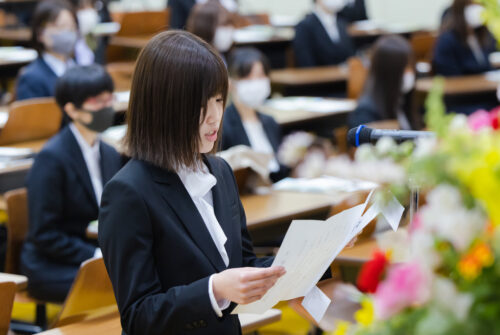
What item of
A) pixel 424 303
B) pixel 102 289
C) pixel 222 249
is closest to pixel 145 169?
pixel 222 249

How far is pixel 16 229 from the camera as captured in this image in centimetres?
315

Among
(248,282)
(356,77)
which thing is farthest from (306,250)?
(356,77)

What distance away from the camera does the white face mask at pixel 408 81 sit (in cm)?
481

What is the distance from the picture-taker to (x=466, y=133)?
0.78 meters

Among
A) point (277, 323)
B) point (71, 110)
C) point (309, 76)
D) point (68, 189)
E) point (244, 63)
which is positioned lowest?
point (277, 323)

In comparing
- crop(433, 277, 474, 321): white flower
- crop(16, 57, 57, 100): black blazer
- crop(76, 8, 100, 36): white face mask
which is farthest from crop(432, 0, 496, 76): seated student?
crop(433, 277, 474, 321): white flower

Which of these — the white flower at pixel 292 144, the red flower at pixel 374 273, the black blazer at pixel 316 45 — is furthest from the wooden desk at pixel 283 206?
the black blazer at pixel 316 45

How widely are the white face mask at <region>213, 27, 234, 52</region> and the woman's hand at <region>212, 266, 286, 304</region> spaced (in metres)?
4.27

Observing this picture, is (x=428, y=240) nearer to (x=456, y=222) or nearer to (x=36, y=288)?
(x=456, y=222)

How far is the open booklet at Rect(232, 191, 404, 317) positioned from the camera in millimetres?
1411

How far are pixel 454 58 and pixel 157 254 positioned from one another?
5.47 metres

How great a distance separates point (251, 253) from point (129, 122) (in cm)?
47

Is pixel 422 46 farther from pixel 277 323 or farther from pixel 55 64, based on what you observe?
pixel 277 323

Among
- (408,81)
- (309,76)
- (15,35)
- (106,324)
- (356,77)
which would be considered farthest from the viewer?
(15,35)
